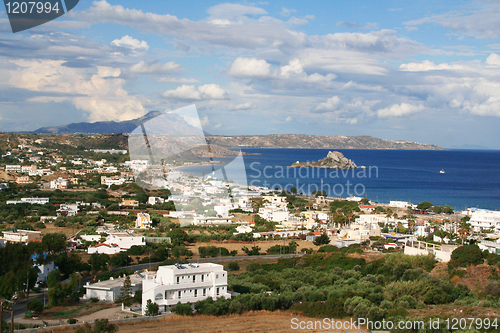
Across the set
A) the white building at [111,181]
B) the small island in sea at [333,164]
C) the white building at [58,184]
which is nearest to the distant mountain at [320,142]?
the small island in sea at [333,164]

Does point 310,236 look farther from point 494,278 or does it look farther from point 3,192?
point 3,192

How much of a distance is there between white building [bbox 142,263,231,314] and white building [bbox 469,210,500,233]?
776 inches

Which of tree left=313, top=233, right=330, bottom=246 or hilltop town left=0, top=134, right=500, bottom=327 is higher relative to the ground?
hilltop town left=0, top=134, right=500, bottom=327

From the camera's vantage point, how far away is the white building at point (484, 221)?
24969 mm

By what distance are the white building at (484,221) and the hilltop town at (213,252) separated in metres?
0.07

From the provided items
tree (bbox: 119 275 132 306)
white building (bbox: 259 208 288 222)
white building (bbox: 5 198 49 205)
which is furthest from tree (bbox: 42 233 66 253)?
white building (bbox: 5 198 49 205)

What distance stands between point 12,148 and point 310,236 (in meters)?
49.4

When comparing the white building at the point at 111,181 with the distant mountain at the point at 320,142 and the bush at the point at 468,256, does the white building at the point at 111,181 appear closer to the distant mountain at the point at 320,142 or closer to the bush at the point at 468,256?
the bush at the point at 468,256

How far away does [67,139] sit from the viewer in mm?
71312

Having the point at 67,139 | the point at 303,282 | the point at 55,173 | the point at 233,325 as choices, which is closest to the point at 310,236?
the point at 303,282

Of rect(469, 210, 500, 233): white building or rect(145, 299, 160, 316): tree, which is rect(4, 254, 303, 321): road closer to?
rect(145, 299, 160, 316): tree

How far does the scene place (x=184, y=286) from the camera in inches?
408

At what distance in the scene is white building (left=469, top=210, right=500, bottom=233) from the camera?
81.9ft

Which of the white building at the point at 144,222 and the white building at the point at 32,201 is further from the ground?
the white building at the point at 32,201
